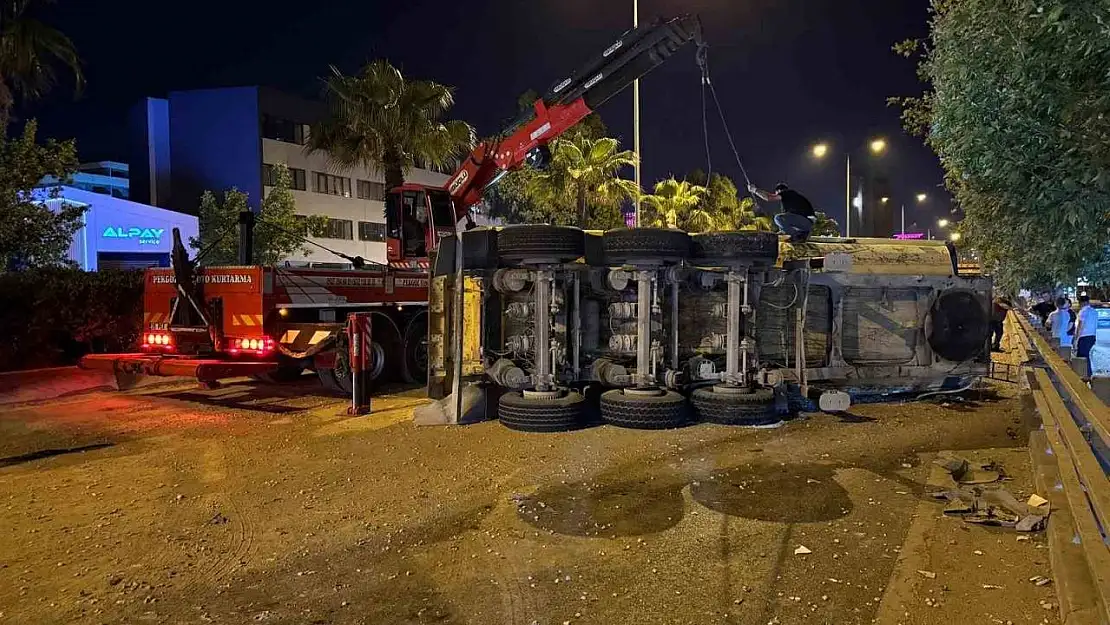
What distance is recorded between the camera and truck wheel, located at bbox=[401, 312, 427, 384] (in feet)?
38.3

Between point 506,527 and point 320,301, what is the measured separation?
6.13 metres

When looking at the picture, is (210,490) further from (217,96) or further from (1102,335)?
(217,96)

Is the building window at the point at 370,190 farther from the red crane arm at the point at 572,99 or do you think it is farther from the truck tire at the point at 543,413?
the truck tire at the point at 543,413

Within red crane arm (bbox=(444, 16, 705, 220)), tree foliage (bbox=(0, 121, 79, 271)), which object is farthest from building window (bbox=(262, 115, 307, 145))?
red crane arm (bbox=(444, 16, 705, 220))

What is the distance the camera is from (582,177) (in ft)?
81.9

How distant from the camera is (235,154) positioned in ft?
141

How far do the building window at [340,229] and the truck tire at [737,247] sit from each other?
40150mm

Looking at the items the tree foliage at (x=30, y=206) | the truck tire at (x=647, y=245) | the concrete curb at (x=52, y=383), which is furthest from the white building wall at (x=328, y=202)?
the truck tire at (x=647, y=245)

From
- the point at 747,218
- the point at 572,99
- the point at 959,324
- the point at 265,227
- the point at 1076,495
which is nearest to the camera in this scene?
the point at 1076,495

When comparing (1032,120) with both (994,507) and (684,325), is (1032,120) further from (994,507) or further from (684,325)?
(684,325)

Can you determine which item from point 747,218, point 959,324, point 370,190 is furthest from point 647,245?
→ point 370,190

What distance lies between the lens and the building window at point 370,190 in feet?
160

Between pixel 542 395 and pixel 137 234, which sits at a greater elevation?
pixel 137 234

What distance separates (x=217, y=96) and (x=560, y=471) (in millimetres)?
44039
